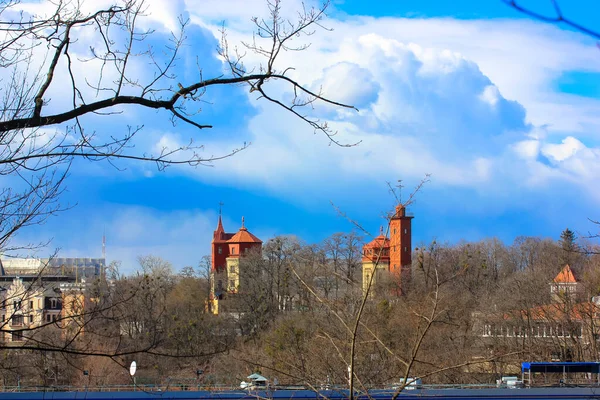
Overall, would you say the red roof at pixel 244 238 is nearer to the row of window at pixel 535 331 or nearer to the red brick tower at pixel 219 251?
the red brick tower at pixel 219 251

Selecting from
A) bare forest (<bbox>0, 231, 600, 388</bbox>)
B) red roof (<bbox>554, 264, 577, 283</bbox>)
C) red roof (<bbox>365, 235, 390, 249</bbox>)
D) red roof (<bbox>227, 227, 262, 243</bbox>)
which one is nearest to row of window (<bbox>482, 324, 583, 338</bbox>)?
bare forest (<bbox>0, 231, 600, 388</bbox>)

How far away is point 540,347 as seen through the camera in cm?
3388

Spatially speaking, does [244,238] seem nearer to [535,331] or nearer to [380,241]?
[535,331]

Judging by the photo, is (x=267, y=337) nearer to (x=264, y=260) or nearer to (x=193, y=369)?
(x=193, y=369)

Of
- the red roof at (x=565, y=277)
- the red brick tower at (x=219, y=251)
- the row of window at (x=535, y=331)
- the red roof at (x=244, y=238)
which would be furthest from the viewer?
the red brick tower at (x=219, y=251)

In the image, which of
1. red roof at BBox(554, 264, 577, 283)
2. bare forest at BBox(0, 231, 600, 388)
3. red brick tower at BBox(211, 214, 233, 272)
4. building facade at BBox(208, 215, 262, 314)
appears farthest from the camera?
red brick tower at BBox(211, 214, 233, 272)

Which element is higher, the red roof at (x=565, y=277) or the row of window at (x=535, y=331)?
the red roof at (x=565, y=277)

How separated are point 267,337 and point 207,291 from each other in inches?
771

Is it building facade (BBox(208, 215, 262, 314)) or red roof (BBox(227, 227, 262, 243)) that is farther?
red roof (BBox(227, 227, 262, 243))

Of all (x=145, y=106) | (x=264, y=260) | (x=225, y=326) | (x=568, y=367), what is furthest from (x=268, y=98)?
(x=264, y=260)

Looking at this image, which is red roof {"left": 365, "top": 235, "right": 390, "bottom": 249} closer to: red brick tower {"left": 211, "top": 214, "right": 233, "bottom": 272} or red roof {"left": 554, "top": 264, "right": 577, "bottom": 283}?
red roof {"left": 554, "top": 264, "right": 577, "bottom": 283}

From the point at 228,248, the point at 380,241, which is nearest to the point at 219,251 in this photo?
the point at 228,248

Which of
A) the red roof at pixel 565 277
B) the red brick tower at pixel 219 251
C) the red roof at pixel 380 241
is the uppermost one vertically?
the red brick tower at pixel 219 251

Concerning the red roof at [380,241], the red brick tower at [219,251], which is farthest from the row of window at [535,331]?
the red brick tower at [219,251]
